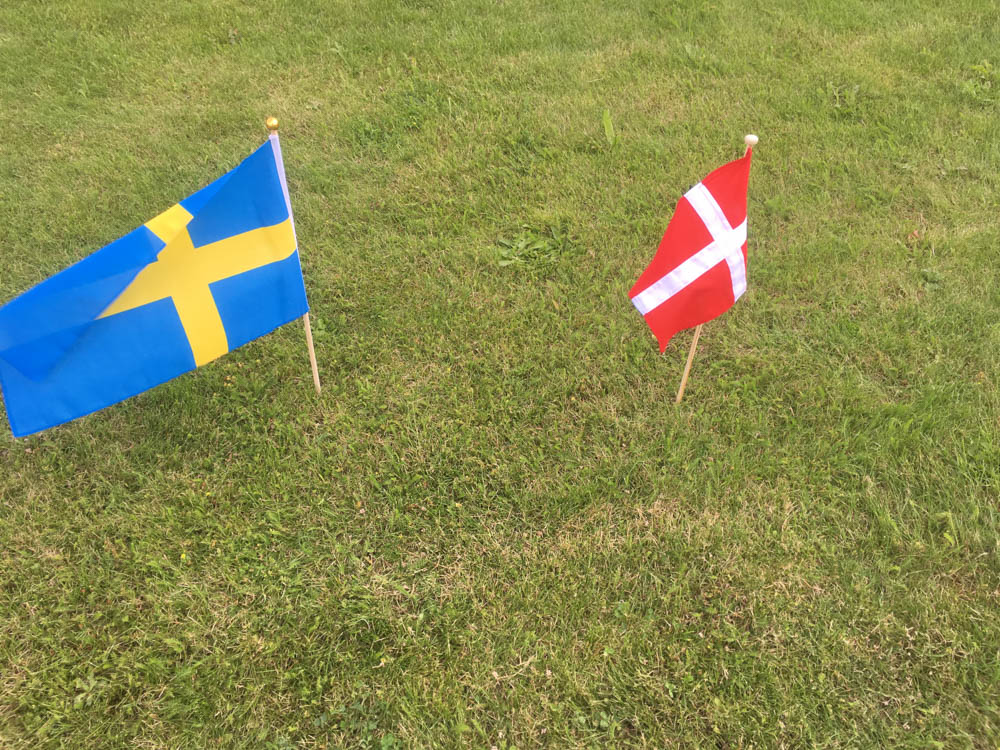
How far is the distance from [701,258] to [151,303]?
82.2 inches

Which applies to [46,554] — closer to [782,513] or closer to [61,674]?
[61,674]

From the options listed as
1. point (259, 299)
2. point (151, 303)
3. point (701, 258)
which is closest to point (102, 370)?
point (151, 303)

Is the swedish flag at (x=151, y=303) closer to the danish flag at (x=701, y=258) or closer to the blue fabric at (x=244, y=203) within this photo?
the blue fabric at (x=244, y=203)

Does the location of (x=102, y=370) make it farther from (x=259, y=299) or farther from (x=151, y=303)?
(x=259, y=299)

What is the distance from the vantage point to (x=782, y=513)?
2.92 metres

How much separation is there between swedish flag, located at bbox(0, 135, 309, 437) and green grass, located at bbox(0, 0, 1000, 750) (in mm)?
702

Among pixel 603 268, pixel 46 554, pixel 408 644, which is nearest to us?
pixel 408 644

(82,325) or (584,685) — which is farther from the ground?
(82,325)

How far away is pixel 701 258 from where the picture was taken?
8.54 ft

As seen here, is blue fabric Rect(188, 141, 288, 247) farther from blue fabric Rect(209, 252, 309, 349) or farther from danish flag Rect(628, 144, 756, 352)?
danish flag Rect(628, 144, 756, 352)

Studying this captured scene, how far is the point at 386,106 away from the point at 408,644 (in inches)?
158

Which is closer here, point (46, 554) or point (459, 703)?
point (459, 703)

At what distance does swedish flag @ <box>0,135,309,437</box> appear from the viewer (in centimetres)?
233

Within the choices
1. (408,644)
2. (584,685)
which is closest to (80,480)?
(408,644)
